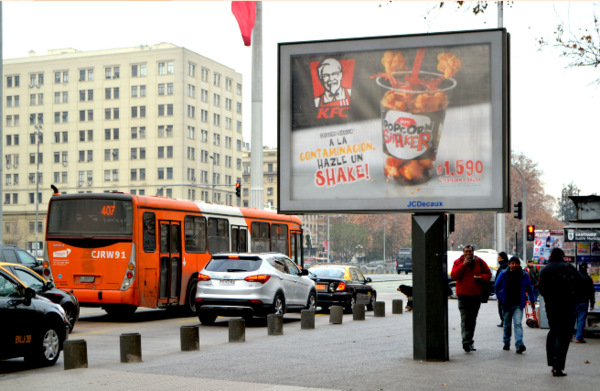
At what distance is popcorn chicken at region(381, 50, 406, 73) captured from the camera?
11.7 metres

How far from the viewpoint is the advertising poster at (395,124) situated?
1142cm

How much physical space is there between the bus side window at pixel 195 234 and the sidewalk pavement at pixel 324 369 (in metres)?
6.57

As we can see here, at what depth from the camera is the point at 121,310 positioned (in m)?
21.0

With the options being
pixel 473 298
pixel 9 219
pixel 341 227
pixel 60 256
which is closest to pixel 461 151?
pixel 473 298

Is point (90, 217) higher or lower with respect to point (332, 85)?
lower

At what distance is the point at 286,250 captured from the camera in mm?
27078

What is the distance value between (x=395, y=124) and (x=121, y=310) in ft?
39.1

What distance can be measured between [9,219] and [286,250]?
9967 cm

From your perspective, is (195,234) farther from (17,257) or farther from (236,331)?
(236,331)

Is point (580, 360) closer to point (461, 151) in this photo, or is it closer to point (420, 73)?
point (461, 151)

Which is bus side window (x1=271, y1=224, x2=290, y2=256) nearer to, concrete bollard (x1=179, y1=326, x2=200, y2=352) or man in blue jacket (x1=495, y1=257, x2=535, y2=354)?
concrete bollard (x1=179, y1=326, x2=200, y2=352)

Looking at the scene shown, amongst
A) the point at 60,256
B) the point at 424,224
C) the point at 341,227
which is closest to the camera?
the point at 424,224

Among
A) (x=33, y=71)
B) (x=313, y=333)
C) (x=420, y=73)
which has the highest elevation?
(x=33, y=71)

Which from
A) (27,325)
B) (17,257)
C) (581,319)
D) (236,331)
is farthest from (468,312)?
(17,257)
